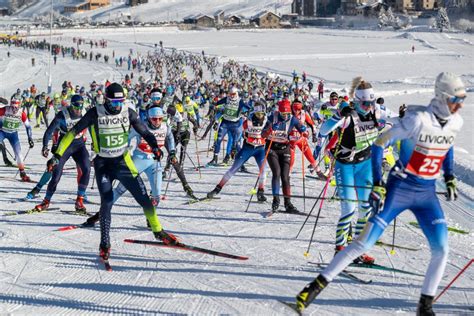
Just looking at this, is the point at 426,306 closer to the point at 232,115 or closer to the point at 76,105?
the point at 76,105

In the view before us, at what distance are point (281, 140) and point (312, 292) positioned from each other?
4410 millimetres

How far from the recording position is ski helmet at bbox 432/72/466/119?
4.58 m

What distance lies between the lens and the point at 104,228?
6.46 m

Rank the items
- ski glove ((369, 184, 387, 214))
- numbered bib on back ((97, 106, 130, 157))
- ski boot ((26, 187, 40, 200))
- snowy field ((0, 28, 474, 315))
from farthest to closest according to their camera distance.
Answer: ski boot ((26, 187, 40, 200)) < numbered bib on back ((97, 106, 130, 157)) < snowy field ((0, 28, 474, 315)) < ski glove ((369, 184, 387, 214))

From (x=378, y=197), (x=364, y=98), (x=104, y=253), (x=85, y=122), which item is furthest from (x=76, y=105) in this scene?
(x=378, y=197)

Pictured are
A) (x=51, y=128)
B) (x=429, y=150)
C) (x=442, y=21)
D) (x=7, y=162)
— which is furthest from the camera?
(x=442, y=21)

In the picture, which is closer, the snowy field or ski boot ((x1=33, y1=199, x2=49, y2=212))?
the snowy field

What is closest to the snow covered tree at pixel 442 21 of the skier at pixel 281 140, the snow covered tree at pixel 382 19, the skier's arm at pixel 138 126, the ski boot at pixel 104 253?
the snow covered tree at pixel 382 19

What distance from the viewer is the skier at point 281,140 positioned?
8.92 meters

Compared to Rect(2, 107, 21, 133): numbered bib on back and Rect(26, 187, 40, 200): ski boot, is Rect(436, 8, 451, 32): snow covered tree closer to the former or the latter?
Rect(2, 107, 21, 133): numbered bib on back

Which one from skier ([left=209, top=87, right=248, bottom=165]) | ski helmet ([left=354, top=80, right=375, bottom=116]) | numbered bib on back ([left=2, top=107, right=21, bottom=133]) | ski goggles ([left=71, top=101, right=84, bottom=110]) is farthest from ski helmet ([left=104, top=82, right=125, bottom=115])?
skier ([left=209, top=87, right=248, bottom=165])

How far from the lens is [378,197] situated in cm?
473

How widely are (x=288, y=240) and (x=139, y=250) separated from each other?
6.28 feet

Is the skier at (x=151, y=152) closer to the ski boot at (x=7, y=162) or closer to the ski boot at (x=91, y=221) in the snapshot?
the ski boot at (x=91, y=221)
